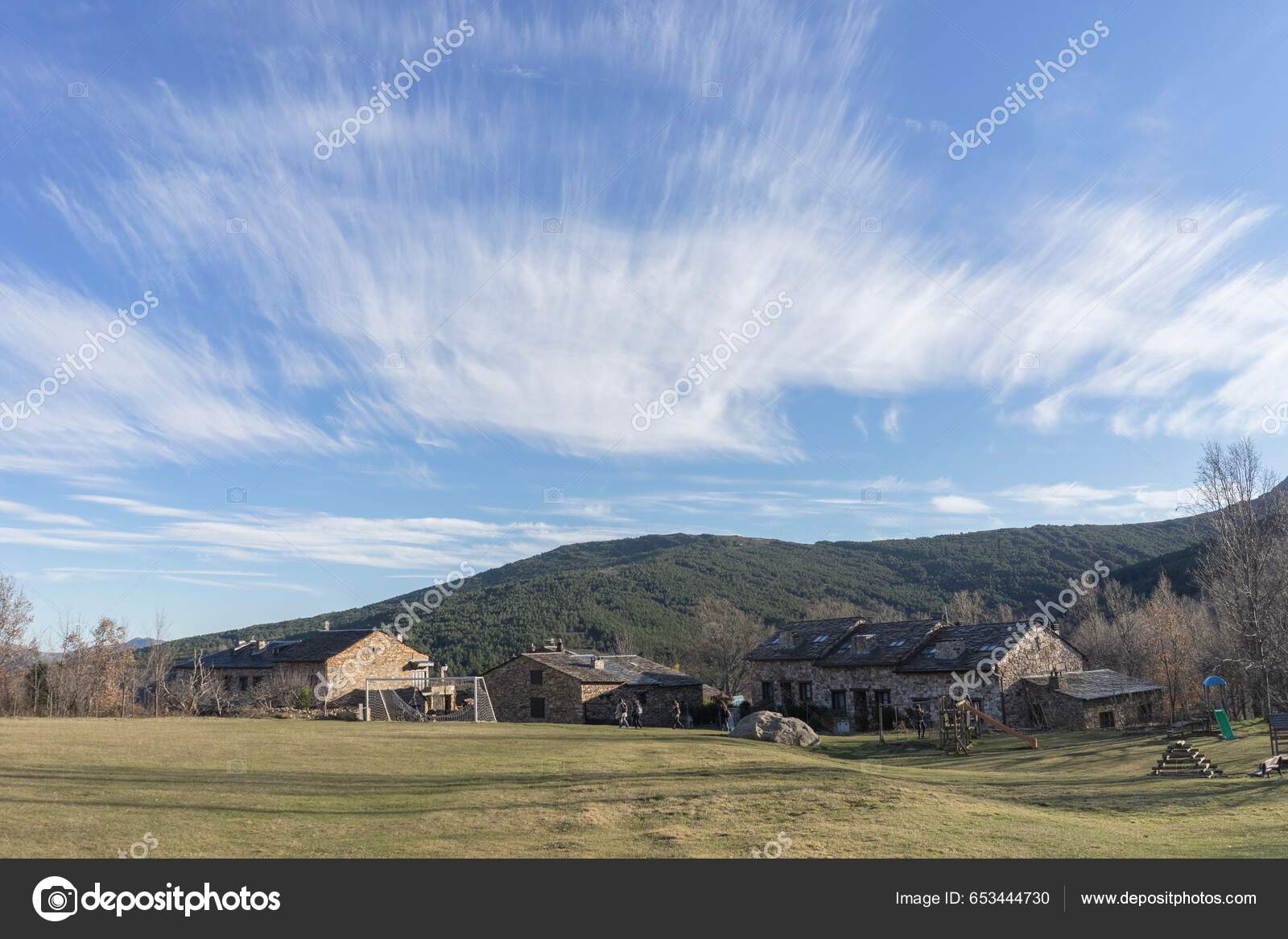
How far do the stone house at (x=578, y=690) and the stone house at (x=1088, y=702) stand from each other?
21321mm

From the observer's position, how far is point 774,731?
112 ft

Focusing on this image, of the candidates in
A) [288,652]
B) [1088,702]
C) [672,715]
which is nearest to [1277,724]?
[1088,702]

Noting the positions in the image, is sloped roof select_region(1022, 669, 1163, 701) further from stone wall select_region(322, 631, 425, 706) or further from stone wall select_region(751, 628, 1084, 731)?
stone wall select_region(322, 631, 425, 706)

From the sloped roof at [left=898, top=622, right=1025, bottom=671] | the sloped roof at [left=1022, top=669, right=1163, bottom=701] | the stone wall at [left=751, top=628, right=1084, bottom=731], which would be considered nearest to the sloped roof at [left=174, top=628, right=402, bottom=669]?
the stone wall at [left=751, top=628, right=1084, bottom=731]

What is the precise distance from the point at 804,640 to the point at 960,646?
13.5 meters

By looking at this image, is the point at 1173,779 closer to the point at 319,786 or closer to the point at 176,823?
the point at 319,786

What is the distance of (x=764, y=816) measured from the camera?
49.7 feet

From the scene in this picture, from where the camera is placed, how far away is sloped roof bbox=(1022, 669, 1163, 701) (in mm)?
43719

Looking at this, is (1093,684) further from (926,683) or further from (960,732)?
(960,732)

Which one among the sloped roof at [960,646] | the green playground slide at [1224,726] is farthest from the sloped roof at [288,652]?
the green playground slide at [1224,726]
